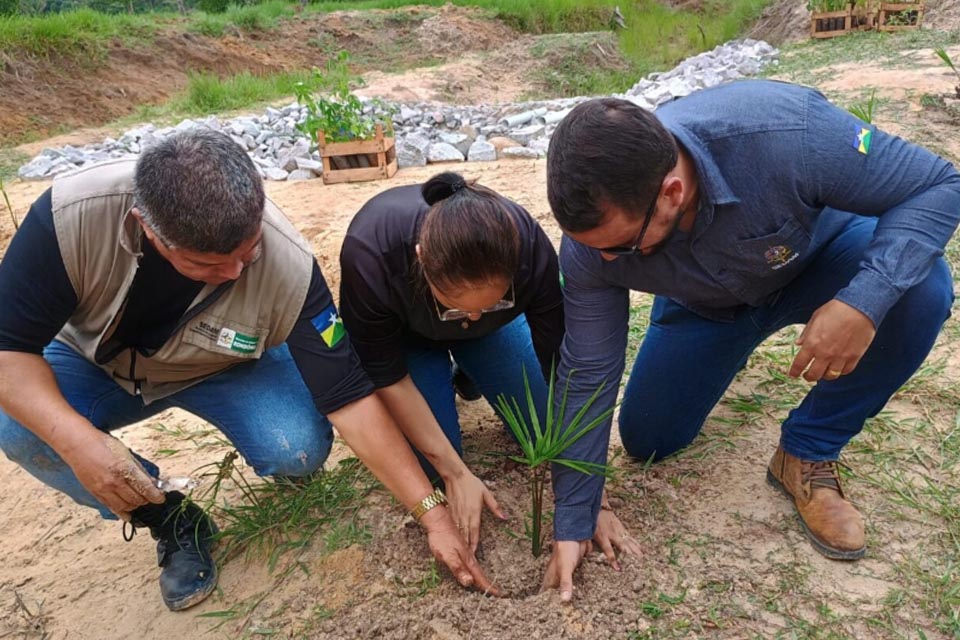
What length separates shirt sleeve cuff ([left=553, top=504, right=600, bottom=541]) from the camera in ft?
5.43

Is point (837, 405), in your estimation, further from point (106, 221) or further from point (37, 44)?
point (37, 44)

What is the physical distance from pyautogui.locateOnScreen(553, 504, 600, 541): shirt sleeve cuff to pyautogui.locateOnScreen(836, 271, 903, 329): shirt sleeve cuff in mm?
726

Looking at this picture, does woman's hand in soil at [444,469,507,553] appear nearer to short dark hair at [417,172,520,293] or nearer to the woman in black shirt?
the woman in black shirt

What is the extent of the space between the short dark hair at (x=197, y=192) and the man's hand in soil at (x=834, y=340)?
1124 millimetres

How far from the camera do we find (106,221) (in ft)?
5.23

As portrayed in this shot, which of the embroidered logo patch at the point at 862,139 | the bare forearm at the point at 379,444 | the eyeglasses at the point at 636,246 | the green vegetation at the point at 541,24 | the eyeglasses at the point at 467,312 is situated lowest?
the green vegetation at the point at 541,24

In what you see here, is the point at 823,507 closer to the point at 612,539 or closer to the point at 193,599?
the point at 612,539

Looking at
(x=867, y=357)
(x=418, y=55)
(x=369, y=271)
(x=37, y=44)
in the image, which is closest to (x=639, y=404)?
(x=867, y=357)

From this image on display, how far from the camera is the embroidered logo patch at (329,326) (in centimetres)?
175

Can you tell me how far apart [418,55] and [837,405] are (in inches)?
509

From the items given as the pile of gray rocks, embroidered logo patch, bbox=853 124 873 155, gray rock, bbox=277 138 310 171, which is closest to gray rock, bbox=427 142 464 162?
the pile of gray rocks

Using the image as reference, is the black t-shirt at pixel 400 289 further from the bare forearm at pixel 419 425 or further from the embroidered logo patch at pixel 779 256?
the embroidered logo patch at pixel 779 256

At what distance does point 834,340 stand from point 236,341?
4.55 ft

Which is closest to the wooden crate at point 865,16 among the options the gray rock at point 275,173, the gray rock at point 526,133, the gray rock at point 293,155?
the gray rock at point 526,133
